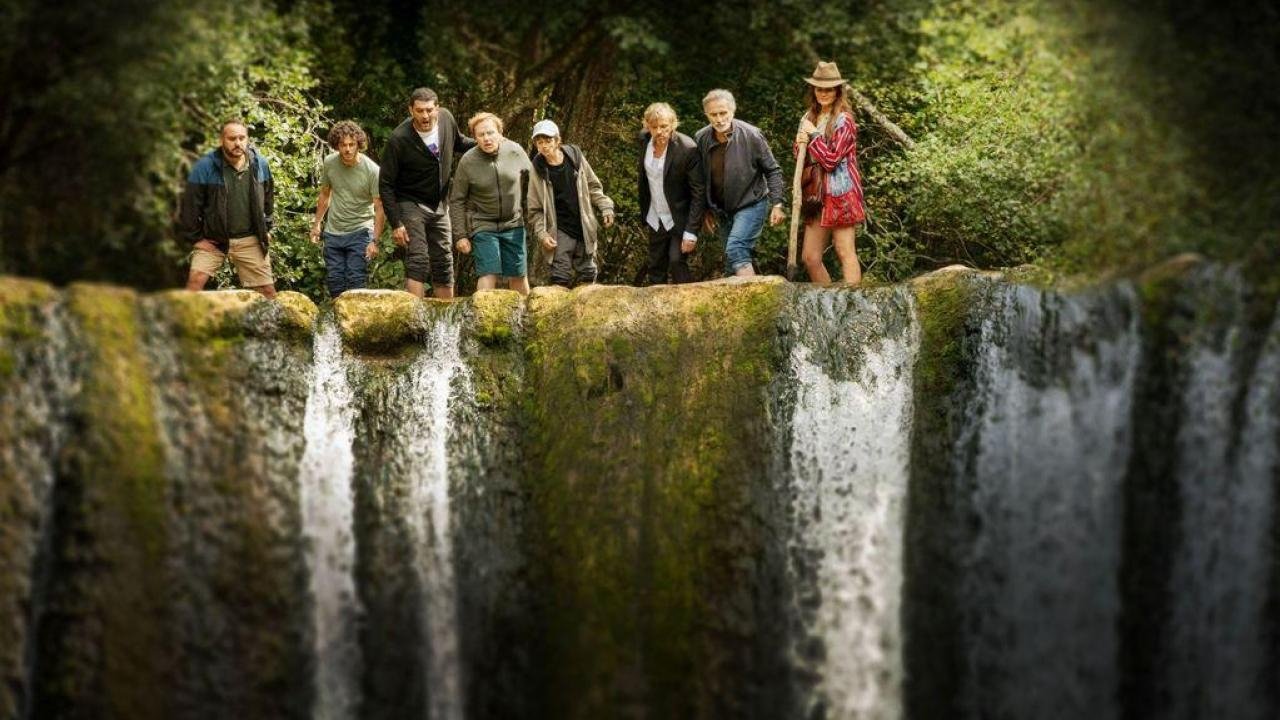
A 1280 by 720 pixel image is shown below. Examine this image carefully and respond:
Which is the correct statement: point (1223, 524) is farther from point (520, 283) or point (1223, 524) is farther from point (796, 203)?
point (520, 283)

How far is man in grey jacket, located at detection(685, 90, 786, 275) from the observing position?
490 inches

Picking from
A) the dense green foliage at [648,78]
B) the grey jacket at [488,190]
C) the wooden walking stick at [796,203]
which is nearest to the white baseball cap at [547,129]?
the grey jacket at [488,190]

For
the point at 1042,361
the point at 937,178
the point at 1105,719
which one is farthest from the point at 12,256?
the point at 937,178

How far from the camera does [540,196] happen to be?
12898 millimetres

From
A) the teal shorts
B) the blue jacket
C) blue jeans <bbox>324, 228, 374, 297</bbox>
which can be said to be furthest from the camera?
blue jeans <bbox>324, 228, 374, 297</bbox>

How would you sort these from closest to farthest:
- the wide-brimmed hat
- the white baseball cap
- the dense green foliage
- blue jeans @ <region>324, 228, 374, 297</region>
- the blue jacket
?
the dense green foliage < the blue jacket < the wide-brimmed hat < the white baseball cap < blue jeans @ <region>324, 228, 374, 297</region>

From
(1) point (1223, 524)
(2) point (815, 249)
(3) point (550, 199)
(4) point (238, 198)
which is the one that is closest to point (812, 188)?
(2) point (815, 249)

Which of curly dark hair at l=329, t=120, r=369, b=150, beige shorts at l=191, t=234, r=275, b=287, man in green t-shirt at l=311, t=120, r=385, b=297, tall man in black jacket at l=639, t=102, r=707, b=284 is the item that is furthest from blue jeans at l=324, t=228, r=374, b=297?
tall man in black jacket at l=639, t=102, r=707, b=284

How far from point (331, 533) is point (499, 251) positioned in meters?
2.79

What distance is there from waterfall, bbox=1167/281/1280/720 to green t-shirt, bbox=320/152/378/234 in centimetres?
618

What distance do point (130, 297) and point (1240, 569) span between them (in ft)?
23.2

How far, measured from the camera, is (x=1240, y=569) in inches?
407

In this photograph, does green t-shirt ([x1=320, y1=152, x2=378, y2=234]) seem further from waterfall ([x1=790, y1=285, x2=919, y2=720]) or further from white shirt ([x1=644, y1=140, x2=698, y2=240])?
waterfall ([x1=790, y1=285, x2=919, y2=720])

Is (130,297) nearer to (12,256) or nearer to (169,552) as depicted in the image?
(12,256)
